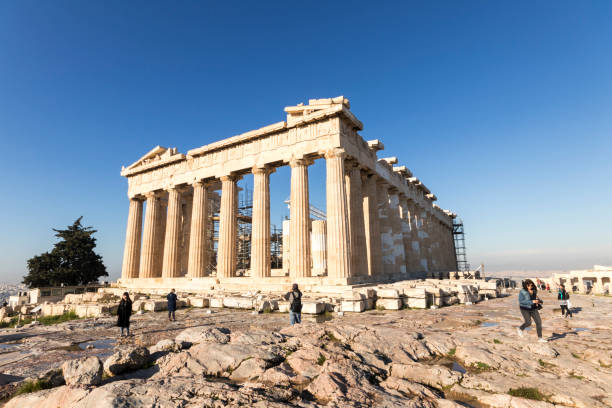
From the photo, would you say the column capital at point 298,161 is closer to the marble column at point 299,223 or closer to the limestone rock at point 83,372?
the marble column at point 299,223

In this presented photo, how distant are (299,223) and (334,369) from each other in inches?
593

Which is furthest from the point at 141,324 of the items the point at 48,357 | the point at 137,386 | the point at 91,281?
the point at 91,281

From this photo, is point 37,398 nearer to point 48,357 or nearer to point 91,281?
point 48,357

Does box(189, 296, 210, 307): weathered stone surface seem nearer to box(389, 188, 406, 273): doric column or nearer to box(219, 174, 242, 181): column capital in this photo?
box(219, 174, 242, 181): column capital

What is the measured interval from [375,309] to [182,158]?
65.3 ft

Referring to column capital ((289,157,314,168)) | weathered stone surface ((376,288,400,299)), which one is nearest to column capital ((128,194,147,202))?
column capital ((289,157,314,168))

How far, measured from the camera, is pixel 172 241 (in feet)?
84.9

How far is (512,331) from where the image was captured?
8031mm

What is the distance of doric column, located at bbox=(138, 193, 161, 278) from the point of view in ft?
90.0

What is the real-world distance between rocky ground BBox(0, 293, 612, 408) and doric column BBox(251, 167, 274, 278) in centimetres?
1243

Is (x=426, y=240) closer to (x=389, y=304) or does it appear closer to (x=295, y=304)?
(x=389, y=304)

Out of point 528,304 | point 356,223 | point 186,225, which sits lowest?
point 528,304

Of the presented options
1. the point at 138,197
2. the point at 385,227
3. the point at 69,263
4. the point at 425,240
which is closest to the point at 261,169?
the point at 385,227

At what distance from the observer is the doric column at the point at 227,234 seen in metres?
22.3
